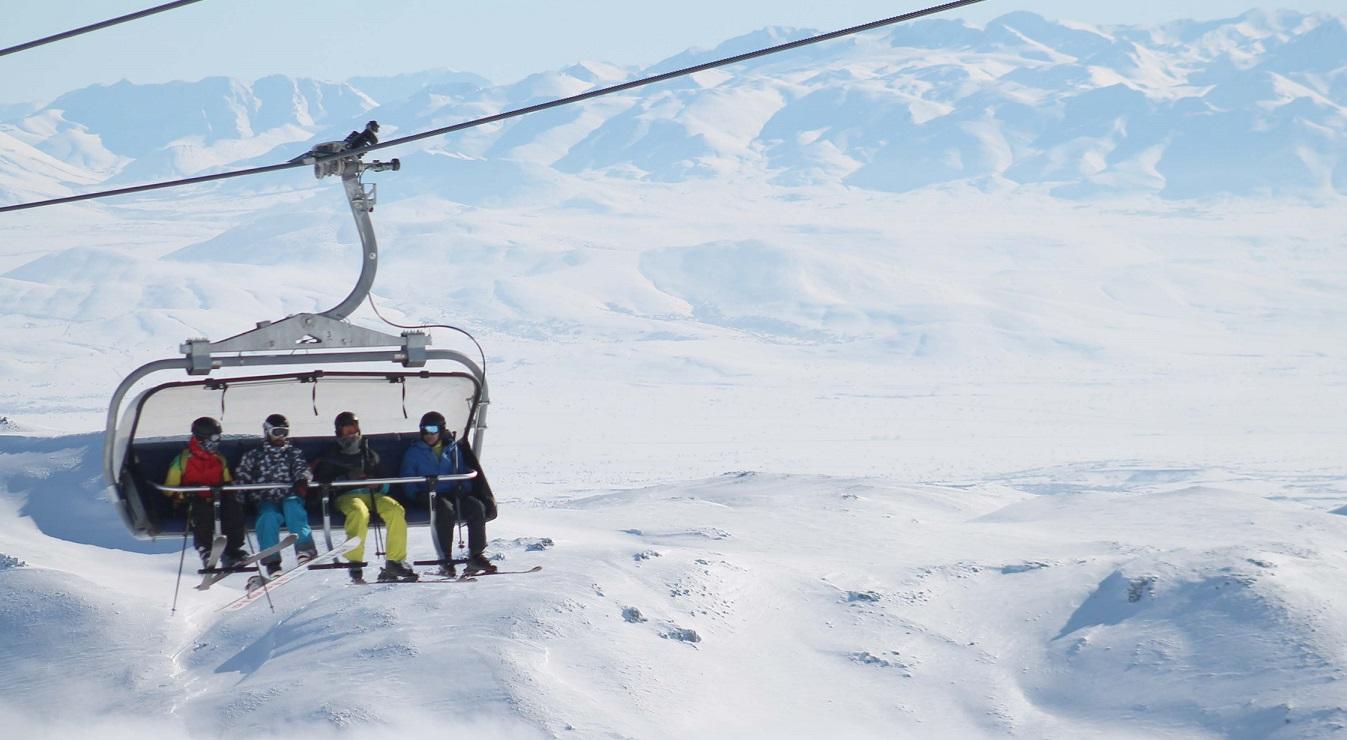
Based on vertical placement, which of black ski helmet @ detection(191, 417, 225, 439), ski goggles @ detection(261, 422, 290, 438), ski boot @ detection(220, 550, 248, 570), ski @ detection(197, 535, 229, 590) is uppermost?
black ski helmet @ detection(191, 417, 225, 439)

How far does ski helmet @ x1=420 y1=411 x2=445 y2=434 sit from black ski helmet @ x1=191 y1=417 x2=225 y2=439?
1.52m

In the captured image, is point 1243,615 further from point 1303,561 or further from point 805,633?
point 805,633

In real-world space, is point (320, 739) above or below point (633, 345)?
above

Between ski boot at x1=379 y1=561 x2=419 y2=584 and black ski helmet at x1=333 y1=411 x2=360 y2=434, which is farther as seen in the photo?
black ski helmet at x1=333 y1=411 x2=360 y2=434

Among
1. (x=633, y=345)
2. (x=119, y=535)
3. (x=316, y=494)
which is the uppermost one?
(x=316, y=494)

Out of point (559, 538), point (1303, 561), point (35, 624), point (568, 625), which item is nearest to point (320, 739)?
point (568, 625)

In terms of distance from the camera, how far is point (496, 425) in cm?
15725

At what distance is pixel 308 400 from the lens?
1241cm

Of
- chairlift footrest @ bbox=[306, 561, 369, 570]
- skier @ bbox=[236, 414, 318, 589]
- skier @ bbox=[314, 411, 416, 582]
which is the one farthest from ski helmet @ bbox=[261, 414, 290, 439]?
chairlift footrest @ bbox=[306, 561, 369, 570]

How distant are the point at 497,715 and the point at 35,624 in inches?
625

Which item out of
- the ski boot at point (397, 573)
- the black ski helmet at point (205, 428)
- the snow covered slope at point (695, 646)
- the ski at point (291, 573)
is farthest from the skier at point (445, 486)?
the snow covered slope at point (695, 646)

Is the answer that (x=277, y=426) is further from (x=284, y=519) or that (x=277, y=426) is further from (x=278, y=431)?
(x=284, y=519)

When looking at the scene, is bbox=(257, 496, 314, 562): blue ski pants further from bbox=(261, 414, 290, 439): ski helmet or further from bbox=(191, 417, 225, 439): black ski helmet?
bbox=(191, 417, 225, 439): black ski helmet

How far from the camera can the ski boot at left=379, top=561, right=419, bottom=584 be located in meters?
12.3
